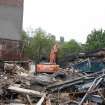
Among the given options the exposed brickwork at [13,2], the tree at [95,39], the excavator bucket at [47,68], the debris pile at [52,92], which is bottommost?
the debris pile at [52,92]

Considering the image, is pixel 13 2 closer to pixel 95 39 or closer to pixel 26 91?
pixel 95 39

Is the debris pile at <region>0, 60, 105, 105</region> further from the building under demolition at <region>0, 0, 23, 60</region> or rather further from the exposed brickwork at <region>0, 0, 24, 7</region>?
the exposed brickwork at <region>0, 0, 24, 7</region>

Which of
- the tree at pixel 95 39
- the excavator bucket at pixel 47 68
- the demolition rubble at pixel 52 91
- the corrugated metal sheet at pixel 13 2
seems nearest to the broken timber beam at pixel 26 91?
the demolition rubble at pixel 52 91

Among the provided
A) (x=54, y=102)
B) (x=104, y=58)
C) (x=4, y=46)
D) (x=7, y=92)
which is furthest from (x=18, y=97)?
(x=4, y=46)

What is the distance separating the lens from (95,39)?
6134 cm

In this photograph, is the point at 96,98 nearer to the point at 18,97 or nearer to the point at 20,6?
the point at 18,97

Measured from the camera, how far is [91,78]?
18.2 metres

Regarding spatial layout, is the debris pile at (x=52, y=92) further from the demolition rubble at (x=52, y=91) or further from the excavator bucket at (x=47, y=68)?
the excavator bucket at (x=47, y=68)

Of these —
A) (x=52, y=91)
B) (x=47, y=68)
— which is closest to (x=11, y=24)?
(x=47, y=68)

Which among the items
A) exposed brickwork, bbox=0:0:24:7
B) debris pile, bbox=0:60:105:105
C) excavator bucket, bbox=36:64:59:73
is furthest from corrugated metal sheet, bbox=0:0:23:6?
debris pile, bbox=0:60:105:105

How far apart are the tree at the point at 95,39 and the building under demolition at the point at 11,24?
20080 millimetres

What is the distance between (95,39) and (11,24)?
2393cm

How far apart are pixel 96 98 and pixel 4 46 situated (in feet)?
76.0

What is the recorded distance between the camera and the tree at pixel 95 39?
58844 millimetres
